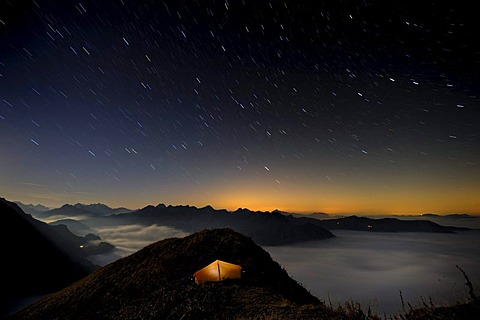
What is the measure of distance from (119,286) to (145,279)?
2614 mm

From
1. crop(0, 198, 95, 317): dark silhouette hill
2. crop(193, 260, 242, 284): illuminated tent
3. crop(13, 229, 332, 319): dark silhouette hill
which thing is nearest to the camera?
crop(13, 229, 332, 319): dark silhouette hill

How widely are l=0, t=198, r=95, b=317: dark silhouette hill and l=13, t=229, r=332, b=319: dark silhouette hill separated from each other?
181ft

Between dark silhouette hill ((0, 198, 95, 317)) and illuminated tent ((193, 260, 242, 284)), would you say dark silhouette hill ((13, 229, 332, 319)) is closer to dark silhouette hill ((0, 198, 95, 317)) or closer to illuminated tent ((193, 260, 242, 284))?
illuminated tent ((193, 260, 242, 284))

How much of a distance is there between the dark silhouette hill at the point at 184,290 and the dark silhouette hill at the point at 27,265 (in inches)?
2172

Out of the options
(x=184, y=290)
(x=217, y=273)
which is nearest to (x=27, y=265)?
(x=184, y=290)

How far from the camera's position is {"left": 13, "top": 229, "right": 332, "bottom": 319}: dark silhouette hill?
17.1 meters

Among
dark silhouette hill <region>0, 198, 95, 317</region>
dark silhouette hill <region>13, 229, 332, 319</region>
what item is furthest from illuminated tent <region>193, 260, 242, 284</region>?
dark silhouette hill <region>0, 198, 95, 317</region>

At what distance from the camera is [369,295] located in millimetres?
167875

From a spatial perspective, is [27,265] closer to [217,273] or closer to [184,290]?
[184,290]

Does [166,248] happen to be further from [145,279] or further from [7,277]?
[7,277]

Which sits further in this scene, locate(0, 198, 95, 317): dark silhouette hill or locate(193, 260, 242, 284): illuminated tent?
locate(0, 198, 95, 317): dark silhouette hill

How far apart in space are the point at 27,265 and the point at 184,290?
86382mm

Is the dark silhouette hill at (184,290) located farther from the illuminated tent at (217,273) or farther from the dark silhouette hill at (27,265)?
the dark silhouette hill at (27,265)

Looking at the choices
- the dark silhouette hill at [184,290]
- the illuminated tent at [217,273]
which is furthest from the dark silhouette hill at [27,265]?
the illuminated tent at [217,273]
